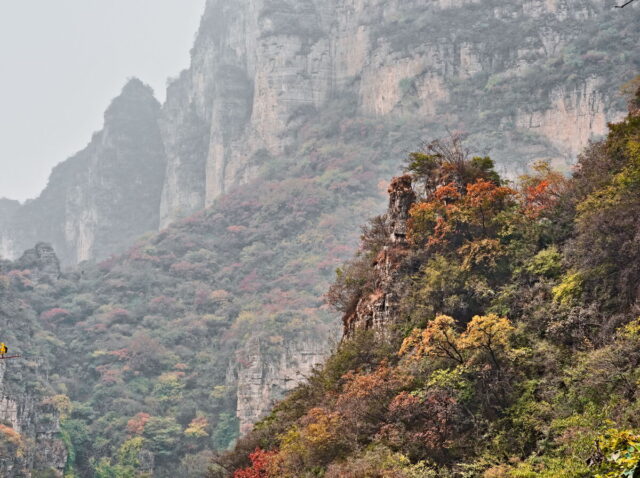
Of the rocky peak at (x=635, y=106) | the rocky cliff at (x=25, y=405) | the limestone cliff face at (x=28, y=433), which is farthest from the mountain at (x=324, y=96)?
the limestone cliff face at (x=28, y=433)

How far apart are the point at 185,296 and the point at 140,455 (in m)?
26.5

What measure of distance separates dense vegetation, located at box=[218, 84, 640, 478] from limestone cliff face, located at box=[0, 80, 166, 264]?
342 ft

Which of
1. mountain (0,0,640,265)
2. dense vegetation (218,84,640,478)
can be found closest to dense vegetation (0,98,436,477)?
mountain (0,0,640,265)

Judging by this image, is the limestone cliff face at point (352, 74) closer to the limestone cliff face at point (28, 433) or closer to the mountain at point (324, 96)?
the mountain at point (324, 96)

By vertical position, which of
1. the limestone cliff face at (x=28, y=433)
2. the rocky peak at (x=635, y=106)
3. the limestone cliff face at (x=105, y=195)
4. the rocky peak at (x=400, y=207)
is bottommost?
the limestone cliff face at (x=28, y=433)

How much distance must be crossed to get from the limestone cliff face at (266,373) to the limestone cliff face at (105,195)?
71035 millimetres

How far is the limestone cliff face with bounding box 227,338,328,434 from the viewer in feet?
166

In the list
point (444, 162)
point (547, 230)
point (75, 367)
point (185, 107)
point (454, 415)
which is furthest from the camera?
point (185, 107)

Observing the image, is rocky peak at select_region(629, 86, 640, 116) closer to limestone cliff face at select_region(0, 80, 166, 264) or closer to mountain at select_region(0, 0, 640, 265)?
mountain at select_region(0, 0, 640, 265)

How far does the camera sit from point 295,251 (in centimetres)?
7512

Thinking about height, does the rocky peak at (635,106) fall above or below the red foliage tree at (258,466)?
above

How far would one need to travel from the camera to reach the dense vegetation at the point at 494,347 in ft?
42.0

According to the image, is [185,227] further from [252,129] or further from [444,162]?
[444,162]

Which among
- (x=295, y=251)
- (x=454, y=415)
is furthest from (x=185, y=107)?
(x=454, y=415)
